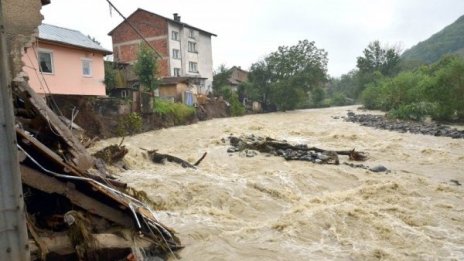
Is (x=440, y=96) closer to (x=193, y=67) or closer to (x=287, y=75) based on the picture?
(x=287, y=75)

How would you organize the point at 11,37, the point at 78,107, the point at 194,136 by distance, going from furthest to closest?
1. the point at 194,136
2. the point at 78,107
3. the point at 11,37

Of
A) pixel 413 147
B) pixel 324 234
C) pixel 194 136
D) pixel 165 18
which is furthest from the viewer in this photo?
pixel 165 18

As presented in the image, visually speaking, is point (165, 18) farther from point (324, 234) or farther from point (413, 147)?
point (324, 234)

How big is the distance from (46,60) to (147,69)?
11.5 metres

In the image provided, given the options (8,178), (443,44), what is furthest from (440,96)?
(443,44)

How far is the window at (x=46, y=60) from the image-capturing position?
1839 centimetres

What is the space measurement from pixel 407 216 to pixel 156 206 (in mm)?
5328

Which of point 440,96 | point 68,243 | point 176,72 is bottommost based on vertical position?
point 68,243

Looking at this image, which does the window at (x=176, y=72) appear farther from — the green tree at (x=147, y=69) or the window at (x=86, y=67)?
the window at (x=86, y=67)

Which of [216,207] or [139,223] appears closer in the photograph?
[139,223]

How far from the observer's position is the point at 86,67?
21.1m

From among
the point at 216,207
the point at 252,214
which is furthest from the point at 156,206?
the point at 252,214

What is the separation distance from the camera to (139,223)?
5250 millimetres

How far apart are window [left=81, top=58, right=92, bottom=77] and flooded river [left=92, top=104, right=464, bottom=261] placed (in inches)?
323
